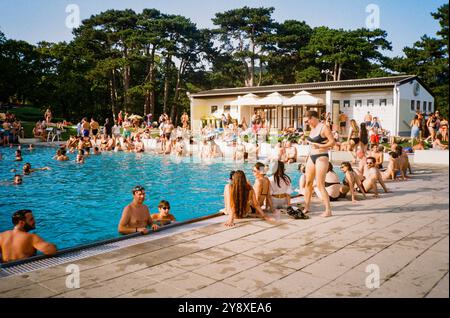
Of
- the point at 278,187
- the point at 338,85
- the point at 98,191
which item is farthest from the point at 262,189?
the point at 338,85

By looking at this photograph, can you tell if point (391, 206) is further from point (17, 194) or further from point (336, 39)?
point (336, 39)

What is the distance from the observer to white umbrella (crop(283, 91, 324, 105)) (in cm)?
2309

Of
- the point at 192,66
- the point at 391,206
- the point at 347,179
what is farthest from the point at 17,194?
the point at 192,66

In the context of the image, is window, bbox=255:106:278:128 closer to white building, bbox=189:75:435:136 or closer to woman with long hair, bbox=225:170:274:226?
white building, bbox=189:75:435:136

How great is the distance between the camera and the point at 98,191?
37.4 ft

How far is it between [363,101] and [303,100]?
368cm

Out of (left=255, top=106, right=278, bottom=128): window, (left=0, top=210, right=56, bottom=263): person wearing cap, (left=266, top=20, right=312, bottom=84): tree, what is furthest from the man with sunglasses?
(left=266, top=20, right=312, bottom=84): tree

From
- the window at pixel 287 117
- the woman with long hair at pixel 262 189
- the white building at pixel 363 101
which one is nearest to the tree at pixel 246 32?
the white building at pixel 363 101

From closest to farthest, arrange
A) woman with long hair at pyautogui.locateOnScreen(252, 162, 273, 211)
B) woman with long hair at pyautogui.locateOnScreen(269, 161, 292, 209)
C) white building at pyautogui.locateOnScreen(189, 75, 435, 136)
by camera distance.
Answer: woman with long hair at pyautogui.locateOnScreen(252, 162, 273, 211) → woman with long hair at pyautogui.locateOnScreen(269, 161, 292, 209) → white building at pyautogui.locateOnScreen(189, 75, 435, 136)

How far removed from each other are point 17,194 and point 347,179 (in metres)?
8.92

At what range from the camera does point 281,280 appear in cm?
338

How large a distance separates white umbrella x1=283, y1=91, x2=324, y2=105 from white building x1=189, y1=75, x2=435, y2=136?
1102mm

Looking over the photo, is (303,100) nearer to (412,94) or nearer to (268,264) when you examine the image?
(412,94)

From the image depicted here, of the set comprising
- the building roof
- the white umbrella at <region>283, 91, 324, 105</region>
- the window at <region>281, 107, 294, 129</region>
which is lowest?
the window at <region>281, 107, 294, 129</region>
